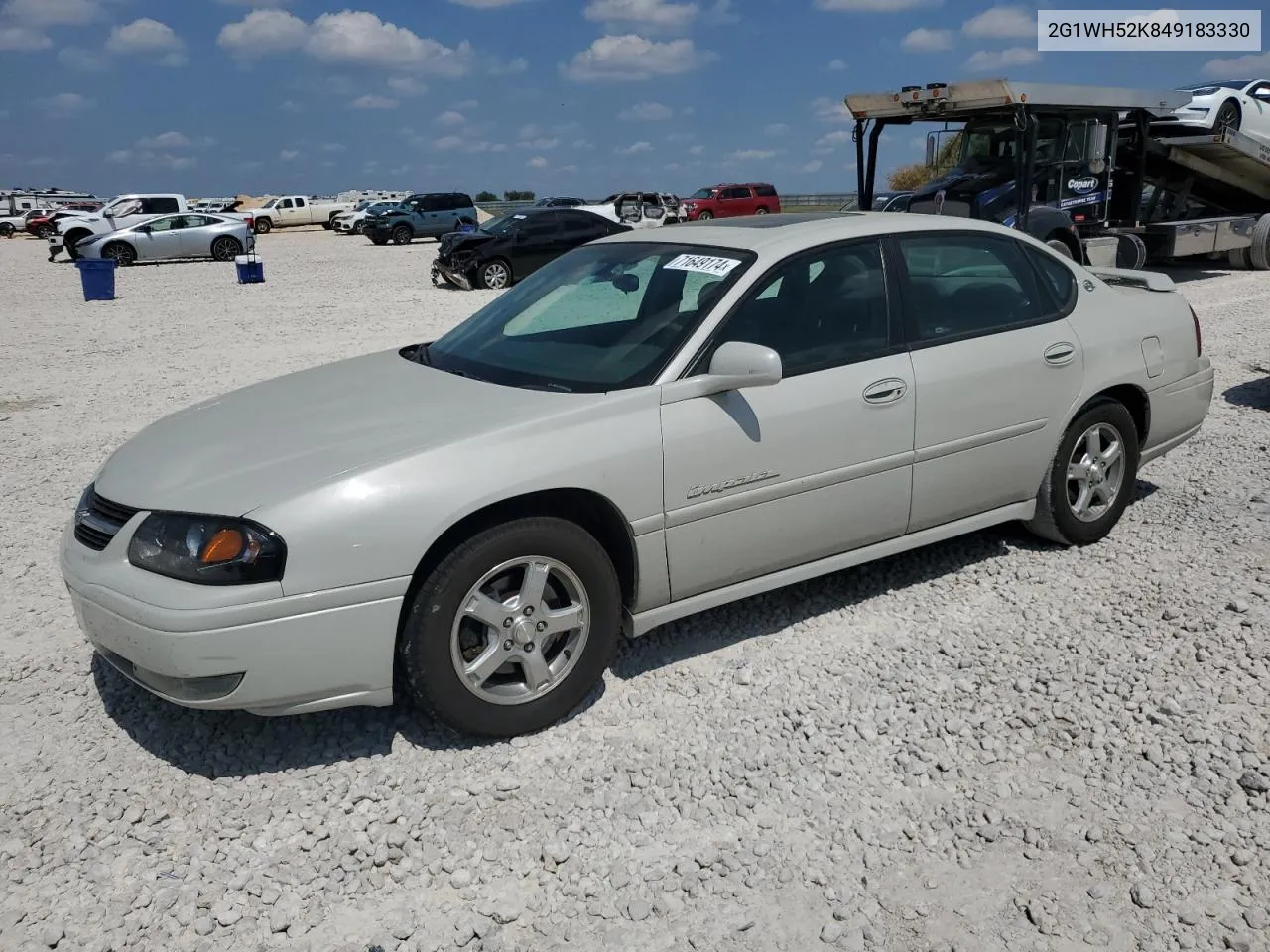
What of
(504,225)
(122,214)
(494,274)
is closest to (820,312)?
(494,274)

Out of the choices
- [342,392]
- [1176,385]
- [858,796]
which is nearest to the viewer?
[858,796]

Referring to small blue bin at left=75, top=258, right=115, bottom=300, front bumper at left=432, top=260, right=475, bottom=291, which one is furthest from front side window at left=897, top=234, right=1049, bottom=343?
small blue bin at left=75, top=258, right=115, bottom=300

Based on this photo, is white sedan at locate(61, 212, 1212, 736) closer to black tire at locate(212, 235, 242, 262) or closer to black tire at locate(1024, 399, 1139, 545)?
black tire at locate(1024, 399, 1139, 545)

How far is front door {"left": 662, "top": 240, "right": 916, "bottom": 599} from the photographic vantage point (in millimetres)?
3654

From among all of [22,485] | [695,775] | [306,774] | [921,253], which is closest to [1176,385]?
[921,253]

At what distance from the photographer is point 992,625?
423cm

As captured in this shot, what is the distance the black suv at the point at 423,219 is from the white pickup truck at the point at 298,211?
12169 millimetres

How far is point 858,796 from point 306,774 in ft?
5.72

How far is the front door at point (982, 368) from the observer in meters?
4.24

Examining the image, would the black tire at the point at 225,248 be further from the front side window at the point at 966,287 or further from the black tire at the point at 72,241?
the front side window at the point at 966,287

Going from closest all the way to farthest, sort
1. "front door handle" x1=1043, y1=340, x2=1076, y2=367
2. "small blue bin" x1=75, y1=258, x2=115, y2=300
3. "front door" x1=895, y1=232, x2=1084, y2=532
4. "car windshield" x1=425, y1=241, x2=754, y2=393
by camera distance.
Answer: "car windshield" x1=425, y1=241, x2=754, y2=393 < "front door" x1=895, y1=232, x2=1084, y2=532 < "front door handle" x1=1043, y1=340, x2=1076, y2=367 < "small blue bin" x1=75, y1=258, x2=115, y2=300

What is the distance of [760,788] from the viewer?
3.21m

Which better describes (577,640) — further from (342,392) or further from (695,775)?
(342,392)

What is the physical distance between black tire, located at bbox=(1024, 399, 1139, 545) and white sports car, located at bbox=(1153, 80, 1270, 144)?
484 inches
